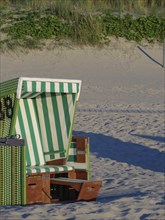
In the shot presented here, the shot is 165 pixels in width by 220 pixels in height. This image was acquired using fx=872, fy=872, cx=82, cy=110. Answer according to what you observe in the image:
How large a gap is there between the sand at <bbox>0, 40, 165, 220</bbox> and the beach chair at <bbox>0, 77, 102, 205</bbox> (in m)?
0.38

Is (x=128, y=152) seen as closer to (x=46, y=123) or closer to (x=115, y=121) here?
(x=115, y=121)

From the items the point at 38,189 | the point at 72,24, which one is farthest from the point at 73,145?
the point at 72,24

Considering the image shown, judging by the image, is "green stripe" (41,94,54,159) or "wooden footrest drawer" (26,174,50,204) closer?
"wooden footrest drawer" (26,174,50,204)

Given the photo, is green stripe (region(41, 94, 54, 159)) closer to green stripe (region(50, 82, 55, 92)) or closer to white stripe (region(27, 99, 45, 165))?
white stripe (region(27, 99, 45, 165))

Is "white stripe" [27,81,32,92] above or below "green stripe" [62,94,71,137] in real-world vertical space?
above

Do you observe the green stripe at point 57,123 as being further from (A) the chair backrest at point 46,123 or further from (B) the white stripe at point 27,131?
(B) the white stripe at point 27,131

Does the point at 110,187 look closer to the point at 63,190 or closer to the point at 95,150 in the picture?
the point at 63,190

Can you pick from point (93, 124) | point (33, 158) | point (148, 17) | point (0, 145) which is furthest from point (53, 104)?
point (148, 17)

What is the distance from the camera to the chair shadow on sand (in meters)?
13.4

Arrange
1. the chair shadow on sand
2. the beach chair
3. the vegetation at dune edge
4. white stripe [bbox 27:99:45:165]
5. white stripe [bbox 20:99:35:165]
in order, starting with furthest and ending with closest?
the vegetation at dune edge < the chair shadow on sand < white stripe [bbox 27:99:45:165] < white stripe [bbox 20:99:35:165] < the beach chair

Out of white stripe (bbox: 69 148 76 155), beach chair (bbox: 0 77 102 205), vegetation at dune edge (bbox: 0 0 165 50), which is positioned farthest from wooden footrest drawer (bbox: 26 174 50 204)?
vegetation at dune edge (bbox: 0 0 165 50)

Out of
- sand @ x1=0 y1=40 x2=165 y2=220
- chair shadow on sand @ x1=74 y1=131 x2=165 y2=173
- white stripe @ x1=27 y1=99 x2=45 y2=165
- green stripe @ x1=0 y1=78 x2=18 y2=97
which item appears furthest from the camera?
chair shadow on sand @ x1=74 y1=131 x2=165 y2=173

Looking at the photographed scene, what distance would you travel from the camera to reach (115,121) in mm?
16438

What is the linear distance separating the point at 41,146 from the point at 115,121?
17.6 feet
